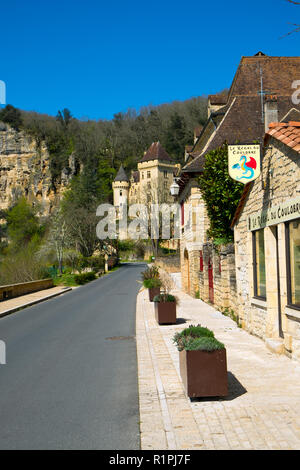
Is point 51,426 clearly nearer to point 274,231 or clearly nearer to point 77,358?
point 77,358

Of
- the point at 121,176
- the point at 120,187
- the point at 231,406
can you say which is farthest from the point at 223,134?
the point at 121,176

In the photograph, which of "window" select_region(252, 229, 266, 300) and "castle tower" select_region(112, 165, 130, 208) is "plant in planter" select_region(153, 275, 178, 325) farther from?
"castle tower" select_region(112, 165, 130, 208)

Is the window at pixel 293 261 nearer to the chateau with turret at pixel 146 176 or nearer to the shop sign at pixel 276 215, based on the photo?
the shop sign at pixel 276 215

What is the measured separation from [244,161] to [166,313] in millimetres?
5544

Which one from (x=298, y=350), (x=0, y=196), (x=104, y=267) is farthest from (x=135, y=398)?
(x=0, y=196)

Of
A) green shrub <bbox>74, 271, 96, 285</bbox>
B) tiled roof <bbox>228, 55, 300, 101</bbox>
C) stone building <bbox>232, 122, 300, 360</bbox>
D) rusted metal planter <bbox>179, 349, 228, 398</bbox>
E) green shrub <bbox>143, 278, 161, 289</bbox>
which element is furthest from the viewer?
green shrub <bbox>74, 271, 96, 285</bbox>

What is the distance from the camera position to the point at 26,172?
117188 mm

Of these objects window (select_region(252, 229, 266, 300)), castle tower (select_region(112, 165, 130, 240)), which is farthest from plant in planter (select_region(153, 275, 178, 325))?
castle tower (select_region(112, 165, 130, 240))

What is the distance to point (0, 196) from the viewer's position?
4688 inches

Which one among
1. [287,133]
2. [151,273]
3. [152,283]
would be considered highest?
[287,133]

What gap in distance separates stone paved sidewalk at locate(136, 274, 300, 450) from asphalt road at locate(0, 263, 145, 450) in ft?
0.86

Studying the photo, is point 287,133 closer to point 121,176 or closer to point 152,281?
point 152,281

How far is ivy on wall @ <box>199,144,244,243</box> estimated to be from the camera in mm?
16031
